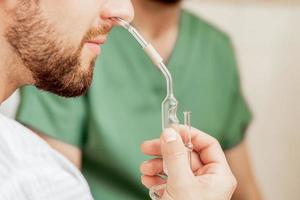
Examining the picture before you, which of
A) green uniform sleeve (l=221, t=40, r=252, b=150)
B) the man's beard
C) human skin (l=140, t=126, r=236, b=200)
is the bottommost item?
green uniform sleeve (l=221, t=40, r=252, b=150)

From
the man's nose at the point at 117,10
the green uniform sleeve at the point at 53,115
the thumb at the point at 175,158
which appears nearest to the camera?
the thumb at the point at 175,158

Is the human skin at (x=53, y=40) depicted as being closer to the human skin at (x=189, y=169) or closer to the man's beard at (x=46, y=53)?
the man's beard at (x=46, y=53)

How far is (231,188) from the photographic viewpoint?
2.20 ft

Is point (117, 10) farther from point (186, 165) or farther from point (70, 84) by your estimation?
point (186, 165)

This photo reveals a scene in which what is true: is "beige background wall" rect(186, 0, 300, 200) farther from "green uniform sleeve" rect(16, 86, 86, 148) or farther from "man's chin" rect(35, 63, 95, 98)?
"man's chin" rect(35, 63, 95, 98)

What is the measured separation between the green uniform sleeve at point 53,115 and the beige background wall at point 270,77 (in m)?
0.36

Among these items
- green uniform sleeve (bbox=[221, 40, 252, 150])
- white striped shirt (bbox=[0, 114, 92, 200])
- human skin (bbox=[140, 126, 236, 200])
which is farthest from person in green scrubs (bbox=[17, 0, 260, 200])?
human skin (bbox=[140, 126, 236, 200])

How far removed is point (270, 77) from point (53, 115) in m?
0.49

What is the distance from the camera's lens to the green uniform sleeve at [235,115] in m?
1.10

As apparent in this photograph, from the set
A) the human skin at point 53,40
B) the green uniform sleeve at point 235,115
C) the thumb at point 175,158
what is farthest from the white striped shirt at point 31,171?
the green uniform sleeve at point 235,115

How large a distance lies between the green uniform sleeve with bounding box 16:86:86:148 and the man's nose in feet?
0.96

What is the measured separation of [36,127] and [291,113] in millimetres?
560

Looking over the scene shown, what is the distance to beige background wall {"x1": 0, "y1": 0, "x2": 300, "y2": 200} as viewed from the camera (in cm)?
118

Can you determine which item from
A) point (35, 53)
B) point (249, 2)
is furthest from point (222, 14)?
point (35, 53)
